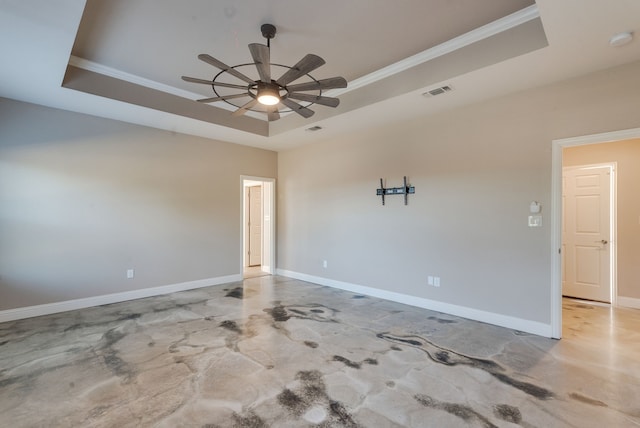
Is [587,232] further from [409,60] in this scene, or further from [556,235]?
[409,60]

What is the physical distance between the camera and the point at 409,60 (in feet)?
11.6

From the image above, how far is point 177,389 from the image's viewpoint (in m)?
2.35

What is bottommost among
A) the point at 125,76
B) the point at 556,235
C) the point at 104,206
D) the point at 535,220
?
the point at 556,235

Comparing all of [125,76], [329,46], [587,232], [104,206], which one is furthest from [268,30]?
[587,232]

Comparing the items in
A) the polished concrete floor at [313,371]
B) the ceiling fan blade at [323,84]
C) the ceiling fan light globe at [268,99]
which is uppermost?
the ceiling fan blade at [323,84]

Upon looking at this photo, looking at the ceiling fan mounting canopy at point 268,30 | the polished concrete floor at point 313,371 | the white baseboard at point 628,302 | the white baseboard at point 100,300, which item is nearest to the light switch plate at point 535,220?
A: the polished concrete floor at point 313,371

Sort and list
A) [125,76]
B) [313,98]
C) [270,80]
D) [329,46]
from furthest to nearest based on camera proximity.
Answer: [125,76], [329,46], [313,98], [270,80]

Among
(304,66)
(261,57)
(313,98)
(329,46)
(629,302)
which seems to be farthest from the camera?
(629,302)

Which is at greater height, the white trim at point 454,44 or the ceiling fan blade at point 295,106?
the white trim at point 454,44

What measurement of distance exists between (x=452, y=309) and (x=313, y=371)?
94.8 inches

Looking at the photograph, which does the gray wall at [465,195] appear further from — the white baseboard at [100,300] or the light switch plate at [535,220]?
the white baseboard at [100,300]

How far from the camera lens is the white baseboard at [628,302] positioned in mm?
4344

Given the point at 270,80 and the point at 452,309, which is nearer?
the point at 270,80

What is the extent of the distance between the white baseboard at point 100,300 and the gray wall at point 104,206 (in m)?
0.07
